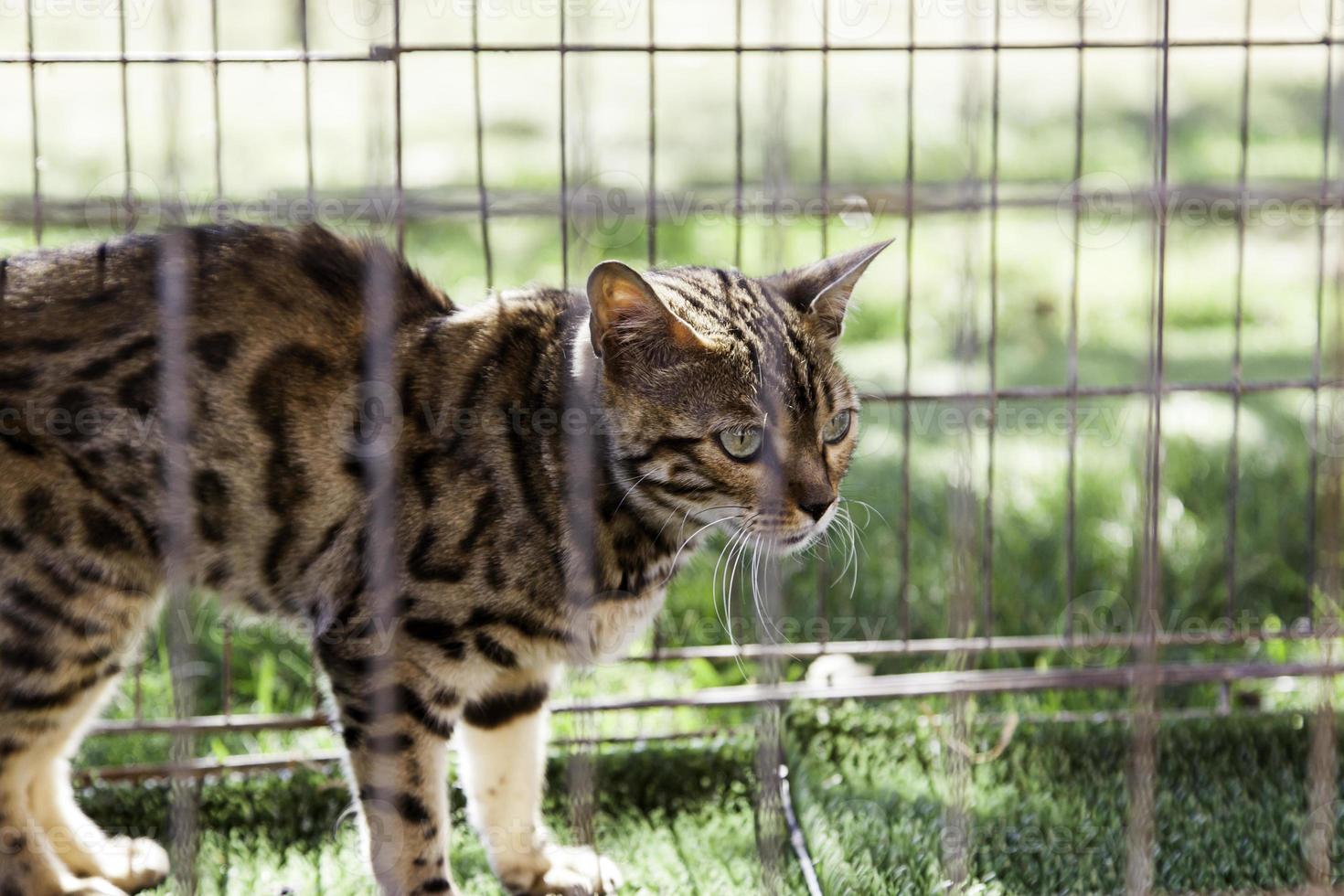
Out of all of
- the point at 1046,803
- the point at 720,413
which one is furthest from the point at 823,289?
the point at 1046,803

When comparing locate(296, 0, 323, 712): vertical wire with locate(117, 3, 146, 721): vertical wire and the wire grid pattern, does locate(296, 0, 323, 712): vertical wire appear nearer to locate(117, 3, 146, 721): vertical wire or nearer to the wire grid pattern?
the wire grid pattern

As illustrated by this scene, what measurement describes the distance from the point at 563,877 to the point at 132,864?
0.97m

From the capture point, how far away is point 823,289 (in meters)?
2.92

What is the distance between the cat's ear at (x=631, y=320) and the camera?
2588 millimetres

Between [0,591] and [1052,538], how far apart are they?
10.2ft

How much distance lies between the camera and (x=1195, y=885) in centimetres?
310

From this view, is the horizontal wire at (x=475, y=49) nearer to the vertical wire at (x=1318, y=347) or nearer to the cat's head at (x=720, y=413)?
A: the vertical wire at (x=1318, y=347)

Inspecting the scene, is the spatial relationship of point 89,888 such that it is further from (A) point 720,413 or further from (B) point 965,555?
(B) point 965,555

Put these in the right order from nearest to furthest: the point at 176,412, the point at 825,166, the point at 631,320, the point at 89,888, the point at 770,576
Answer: the point at 631,320, the point at 176,412, the point at 89,888, the point at 825,166, the point at 770,576

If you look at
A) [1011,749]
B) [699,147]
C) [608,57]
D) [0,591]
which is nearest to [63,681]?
[0,591]

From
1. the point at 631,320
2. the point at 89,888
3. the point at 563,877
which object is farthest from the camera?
the point at 563,877

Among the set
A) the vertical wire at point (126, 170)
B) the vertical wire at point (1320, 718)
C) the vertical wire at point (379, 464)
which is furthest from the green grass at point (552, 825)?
the vertical wire at point (1320, 718)

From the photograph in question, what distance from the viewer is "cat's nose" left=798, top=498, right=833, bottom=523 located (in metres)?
2.73

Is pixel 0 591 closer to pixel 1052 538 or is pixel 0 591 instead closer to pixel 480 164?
pixel 480 164
